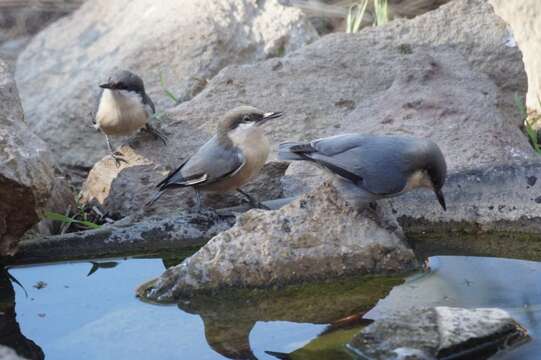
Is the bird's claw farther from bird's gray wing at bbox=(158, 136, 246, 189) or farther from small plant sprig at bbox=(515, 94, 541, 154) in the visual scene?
small plant sprig at bbox=(515, 94, 541, 154)

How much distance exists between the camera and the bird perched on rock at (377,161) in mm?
4879

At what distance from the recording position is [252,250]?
4500 mm

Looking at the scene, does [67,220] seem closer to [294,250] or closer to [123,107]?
[123,107]

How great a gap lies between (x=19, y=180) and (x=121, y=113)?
1741 millimetres

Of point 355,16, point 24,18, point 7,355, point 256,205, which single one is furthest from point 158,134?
point 24,18

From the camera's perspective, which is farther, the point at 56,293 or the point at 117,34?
the point at 117,34

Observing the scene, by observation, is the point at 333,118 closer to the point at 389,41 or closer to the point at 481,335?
the point at 389,41

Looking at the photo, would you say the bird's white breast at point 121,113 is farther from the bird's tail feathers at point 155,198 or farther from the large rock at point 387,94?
the bird's tail feathers at point 155,198

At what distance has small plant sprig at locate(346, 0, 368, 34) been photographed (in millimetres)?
8378

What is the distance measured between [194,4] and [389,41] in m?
1.76

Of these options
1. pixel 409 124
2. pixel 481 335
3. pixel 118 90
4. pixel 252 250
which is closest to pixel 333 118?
pixel 409 124

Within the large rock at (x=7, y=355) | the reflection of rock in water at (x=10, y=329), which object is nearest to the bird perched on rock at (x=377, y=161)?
the reflection of rock in water at (x=10, y=329)

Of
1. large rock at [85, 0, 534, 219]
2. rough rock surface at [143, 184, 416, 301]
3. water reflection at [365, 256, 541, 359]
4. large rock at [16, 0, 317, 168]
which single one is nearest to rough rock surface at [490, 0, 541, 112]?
large rock at [85, 0, 534, 219]

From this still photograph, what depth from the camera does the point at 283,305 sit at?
4418mm
